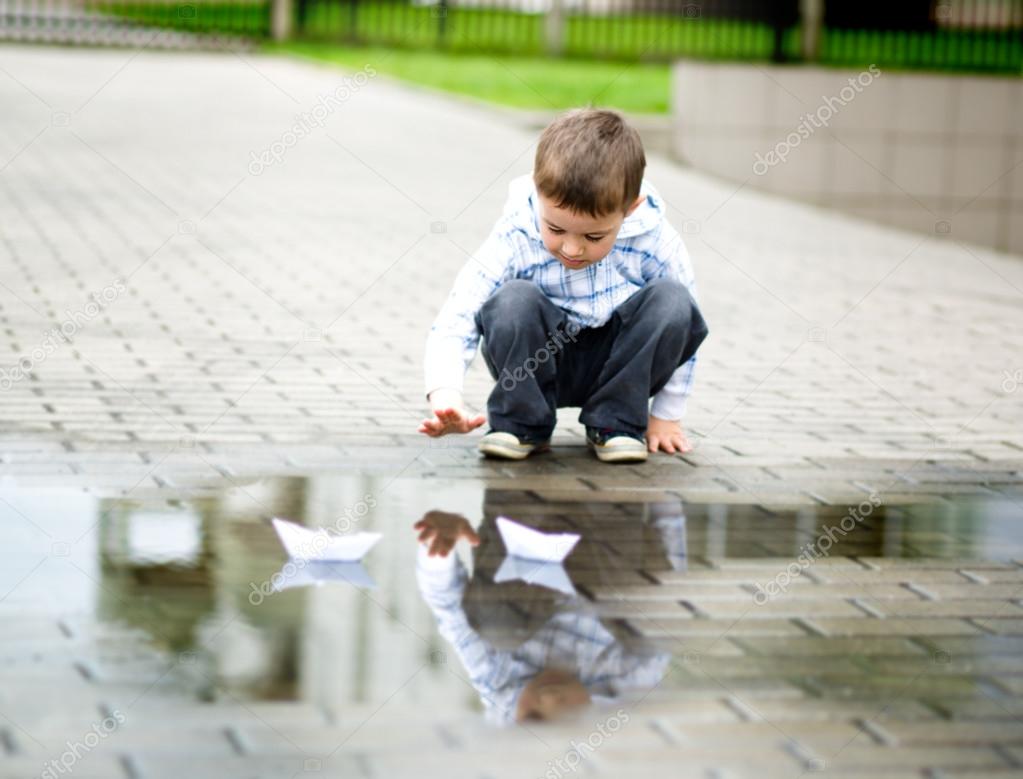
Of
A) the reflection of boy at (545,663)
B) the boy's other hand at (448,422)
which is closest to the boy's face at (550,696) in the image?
the reflection of boy at (545,663)

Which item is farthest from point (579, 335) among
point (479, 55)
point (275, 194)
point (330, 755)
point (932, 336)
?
point (479, 55)

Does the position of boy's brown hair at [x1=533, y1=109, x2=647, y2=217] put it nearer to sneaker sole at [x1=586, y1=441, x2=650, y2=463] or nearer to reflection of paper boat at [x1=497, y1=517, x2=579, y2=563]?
Answer: sneaker sole at [x1=586, y1=441, x2=650, y2=463]

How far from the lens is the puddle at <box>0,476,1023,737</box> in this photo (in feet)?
10.7

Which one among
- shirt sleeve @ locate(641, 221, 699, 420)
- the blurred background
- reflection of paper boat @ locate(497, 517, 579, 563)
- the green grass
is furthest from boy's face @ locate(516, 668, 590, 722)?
the green grass

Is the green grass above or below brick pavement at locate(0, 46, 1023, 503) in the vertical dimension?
above

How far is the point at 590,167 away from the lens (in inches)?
178

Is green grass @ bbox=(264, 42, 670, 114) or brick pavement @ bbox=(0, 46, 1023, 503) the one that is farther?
green grass @ bbox=(264, 42, 670, 114)

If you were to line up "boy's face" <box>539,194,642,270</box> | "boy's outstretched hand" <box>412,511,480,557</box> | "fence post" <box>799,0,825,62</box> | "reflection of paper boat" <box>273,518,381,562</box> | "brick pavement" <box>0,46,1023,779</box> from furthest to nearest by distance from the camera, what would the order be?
"fence post" <box>799,0,825,62</box>, "boy's face" <box>539,194,642,270</box>, "boy's outstretched hand" <box>412,511,480,557</box>, "reflection of paper boat" <box>273,518,381,562</box>, "brick pavement" <box>0,46,1023,779</box>

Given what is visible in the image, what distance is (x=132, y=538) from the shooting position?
162 inches

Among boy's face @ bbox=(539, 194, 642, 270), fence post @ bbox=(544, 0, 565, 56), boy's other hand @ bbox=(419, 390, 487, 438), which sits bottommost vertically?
boy's other hand @ bbox=(419, 390, 487, 438)

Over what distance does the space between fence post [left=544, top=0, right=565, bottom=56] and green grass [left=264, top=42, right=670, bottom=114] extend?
42 cm

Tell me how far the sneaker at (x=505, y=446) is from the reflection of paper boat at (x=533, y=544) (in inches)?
35.3

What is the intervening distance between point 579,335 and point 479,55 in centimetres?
1806

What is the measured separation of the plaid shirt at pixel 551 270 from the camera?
4.95 metres
